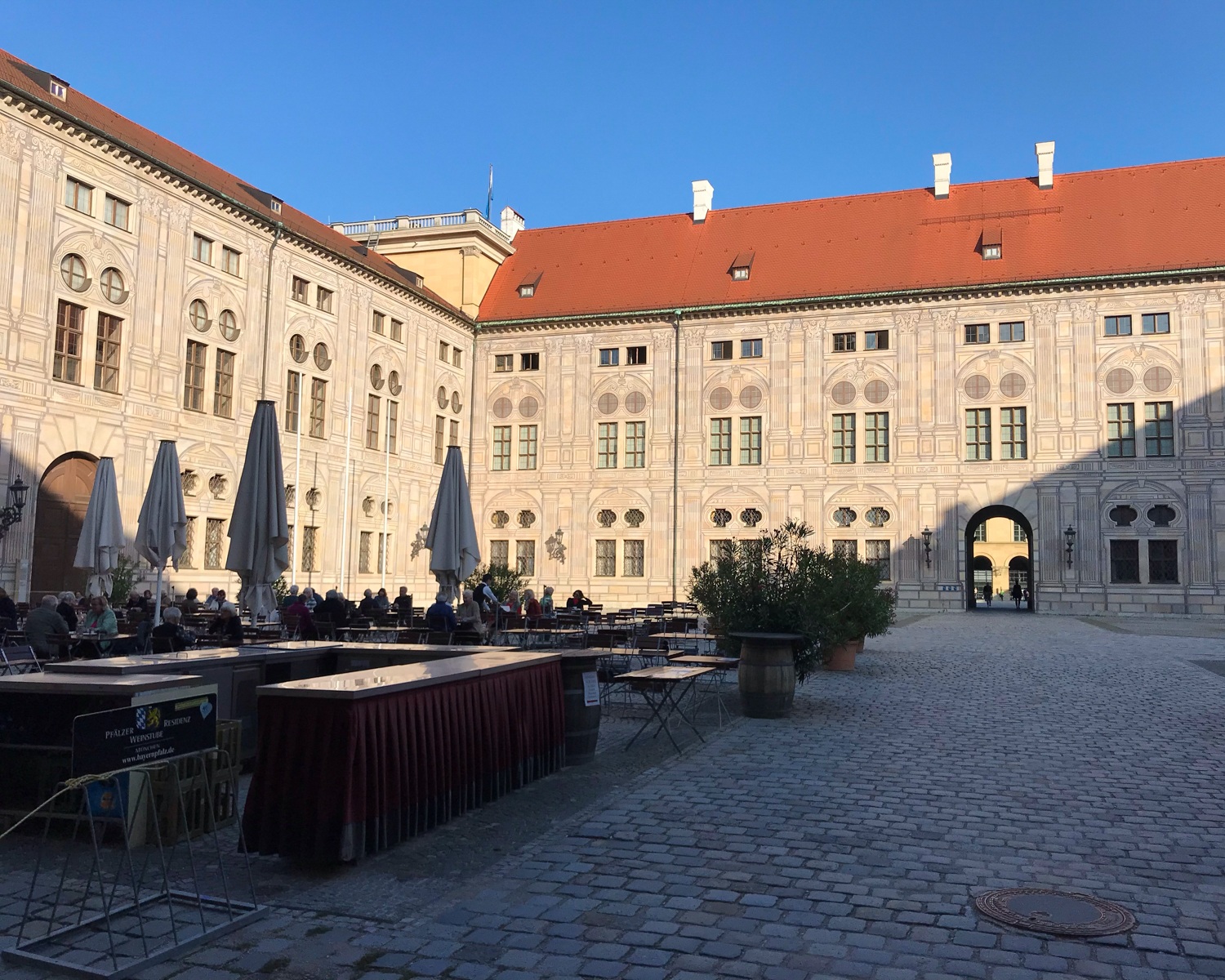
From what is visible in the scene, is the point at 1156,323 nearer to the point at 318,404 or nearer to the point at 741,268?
the point at 741,268

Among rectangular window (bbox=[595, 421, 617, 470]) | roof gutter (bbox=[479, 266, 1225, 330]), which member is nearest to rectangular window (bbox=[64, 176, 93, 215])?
roof gutter (bbox=[479, 266, 1225, 330])

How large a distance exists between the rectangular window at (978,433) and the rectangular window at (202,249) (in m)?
26.9

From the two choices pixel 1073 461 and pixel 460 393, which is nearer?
pixel 1073 461

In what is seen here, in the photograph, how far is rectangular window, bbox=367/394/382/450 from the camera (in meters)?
36.6

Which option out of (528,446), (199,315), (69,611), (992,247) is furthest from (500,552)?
(69,611)

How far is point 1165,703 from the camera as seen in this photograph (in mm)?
12805

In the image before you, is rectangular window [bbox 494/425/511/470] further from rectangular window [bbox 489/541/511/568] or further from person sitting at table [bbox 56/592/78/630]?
person sitting at table [bbox 56/592/78/630]

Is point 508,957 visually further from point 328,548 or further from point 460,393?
point 460,393

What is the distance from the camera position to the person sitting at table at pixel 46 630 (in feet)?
39.6

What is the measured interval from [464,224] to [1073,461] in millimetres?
27165

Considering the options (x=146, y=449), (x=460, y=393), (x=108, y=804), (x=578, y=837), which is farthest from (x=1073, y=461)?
(x=108, y=804)

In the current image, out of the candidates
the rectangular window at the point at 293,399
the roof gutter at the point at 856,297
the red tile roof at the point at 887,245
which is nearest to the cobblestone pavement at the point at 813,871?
the rectangular window at the point at 293,399

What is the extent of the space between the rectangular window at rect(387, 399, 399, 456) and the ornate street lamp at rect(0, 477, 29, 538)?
50.7ft

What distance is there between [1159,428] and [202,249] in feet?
A: 107
